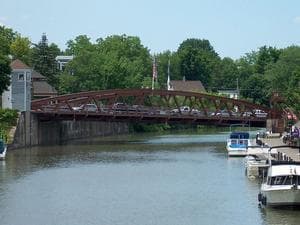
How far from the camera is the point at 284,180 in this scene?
46031mm

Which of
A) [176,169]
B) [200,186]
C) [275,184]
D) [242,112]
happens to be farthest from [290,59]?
[275,184]

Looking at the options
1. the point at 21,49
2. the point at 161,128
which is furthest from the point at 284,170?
the point at 21,49

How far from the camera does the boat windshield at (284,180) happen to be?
4562 cm

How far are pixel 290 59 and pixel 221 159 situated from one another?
86.3m

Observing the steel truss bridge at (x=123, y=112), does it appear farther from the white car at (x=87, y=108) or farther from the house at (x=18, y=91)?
the house at (x=18, y=91)

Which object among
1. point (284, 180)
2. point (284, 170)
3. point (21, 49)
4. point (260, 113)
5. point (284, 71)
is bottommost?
point (284, 180)

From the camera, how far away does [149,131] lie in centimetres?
14738

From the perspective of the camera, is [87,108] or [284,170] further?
[87,108]

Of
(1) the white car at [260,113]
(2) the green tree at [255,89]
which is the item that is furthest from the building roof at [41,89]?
(2) the green tree at [255,89]

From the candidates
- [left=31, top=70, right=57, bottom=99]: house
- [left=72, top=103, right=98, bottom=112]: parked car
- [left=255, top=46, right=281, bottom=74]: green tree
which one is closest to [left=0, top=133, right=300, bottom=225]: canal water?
[left=72, top=103, right=98, bottom=112]: parked car

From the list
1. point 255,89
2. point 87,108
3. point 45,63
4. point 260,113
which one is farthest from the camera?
point 255,89

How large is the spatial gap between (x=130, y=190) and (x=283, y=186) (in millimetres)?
12746

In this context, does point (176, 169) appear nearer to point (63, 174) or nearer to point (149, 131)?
point (63, 174)

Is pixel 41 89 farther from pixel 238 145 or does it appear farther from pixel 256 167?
pixel 256 167
